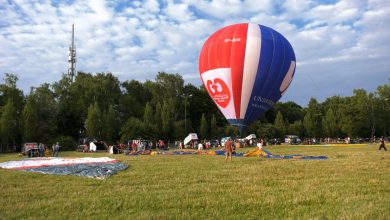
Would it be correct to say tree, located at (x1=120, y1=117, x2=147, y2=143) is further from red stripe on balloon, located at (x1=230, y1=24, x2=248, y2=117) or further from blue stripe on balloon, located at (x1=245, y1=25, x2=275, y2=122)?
blue stripe on balloon, located at (x1=245, y1=25, x2=275, y2=122)

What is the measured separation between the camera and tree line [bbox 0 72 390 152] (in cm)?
5028

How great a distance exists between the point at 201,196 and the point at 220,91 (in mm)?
19738

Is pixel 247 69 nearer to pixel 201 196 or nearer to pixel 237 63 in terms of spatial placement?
pixel 237 63

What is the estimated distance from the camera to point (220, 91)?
27.7 m

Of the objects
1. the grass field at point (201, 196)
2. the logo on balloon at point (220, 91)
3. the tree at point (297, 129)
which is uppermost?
the logo on balloon at point (220, 91)

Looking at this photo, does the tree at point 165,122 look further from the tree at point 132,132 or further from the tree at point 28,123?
the tree at point 28,123

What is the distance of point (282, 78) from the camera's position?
87.6 ft

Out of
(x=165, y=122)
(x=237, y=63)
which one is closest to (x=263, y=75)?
(x=237, y=63)

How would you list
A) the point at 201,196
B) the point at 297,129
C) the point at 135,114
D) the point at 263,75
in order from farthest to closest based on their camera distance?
the point at 297,129
the point at 135,114
the point at 263,75
the point at 201,196

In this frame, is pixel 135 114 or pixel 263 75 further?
pixel 135 114

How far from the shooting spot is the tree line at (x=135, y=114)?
50.3 metres

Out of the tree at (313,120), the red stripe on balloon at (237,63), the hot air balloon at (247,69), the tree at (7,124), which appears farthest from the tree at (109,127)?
the tree at (313,120)

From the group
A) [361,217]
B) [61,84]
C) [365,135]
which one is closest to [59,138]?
[61,84]

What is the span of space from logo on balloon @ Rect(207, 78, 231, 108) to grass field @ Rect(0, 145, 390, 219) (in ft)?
50.8
